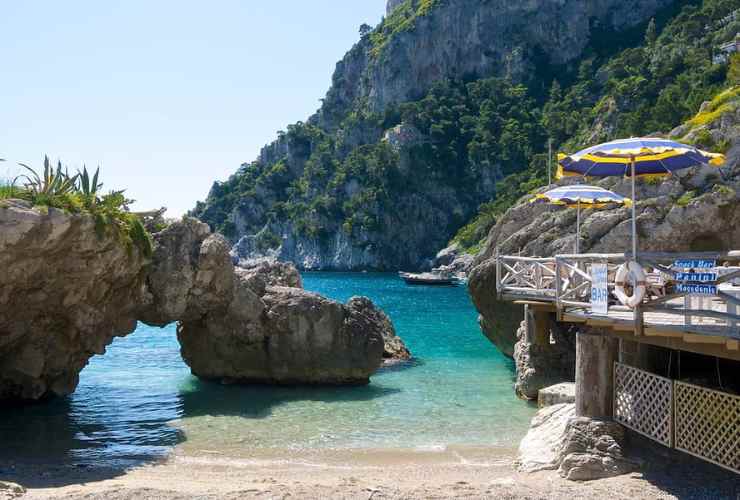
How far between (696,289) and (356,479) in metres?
6.63

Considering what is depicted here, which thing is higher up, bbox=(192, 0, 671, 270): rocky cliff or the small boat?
bbox=(192, 0, 671, 270): rocky cliff

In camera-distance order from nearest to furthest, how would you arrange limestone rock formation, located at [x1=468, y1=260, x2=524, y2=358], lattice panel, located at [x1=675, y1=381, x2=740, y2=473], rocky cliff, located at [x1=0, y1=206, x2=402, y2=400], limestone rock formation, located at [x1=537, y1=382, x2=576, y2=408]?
lattice panel, located at [x1=675, y1=381, x2=740, y2=473]
limestone rock formation, located at [x1=537, y1=382, x2=576, y2=408]
rocky cliff, located at [x1=0, y1=206, x2=402, y2=400]
limestone rock formation, located at [x1=468, y1=260, x2=524, y2=358]

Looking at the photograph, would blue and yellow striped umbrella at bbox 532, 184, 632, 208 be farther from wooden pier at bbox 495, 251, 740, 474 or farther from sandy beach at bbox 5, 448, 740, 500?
sandy beach at bbox 5, 448, 740, 500

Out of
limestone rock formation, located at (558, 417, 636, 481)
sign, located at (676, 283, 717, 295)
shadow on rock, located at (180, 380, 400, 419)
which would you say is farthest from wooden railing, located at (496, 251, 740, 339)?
shadow on rock, located at (180, 380, 400, 419)

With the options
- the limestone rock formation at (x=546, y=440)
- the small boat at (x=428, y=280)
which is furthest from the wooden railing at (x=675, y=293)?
the small boat at (x=428, y=280)

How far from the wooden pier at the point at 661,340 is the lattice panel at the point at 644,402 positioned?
0.02 metres

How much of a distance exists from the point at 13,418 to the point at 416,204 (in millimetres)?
143442

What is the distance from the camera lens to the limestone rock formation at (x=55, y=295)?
1645cm

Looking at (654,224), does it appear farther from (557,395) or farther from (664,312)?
(664,312)

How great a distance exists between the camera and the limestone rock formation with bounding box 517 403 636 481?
39.4ft

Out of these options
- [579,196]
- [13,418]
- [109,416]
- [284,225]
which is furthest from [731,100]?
[284,225]

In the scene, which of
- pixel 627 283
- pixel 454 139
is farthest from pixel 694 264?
pixel 454 139

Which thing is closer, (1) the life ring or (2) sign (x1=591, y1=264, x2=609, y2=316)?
(1) the life ring

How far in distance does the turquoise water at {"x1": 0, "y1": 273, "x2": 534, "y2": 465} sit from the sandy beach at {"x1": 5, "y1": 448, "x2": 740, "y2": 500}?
3.13ft
